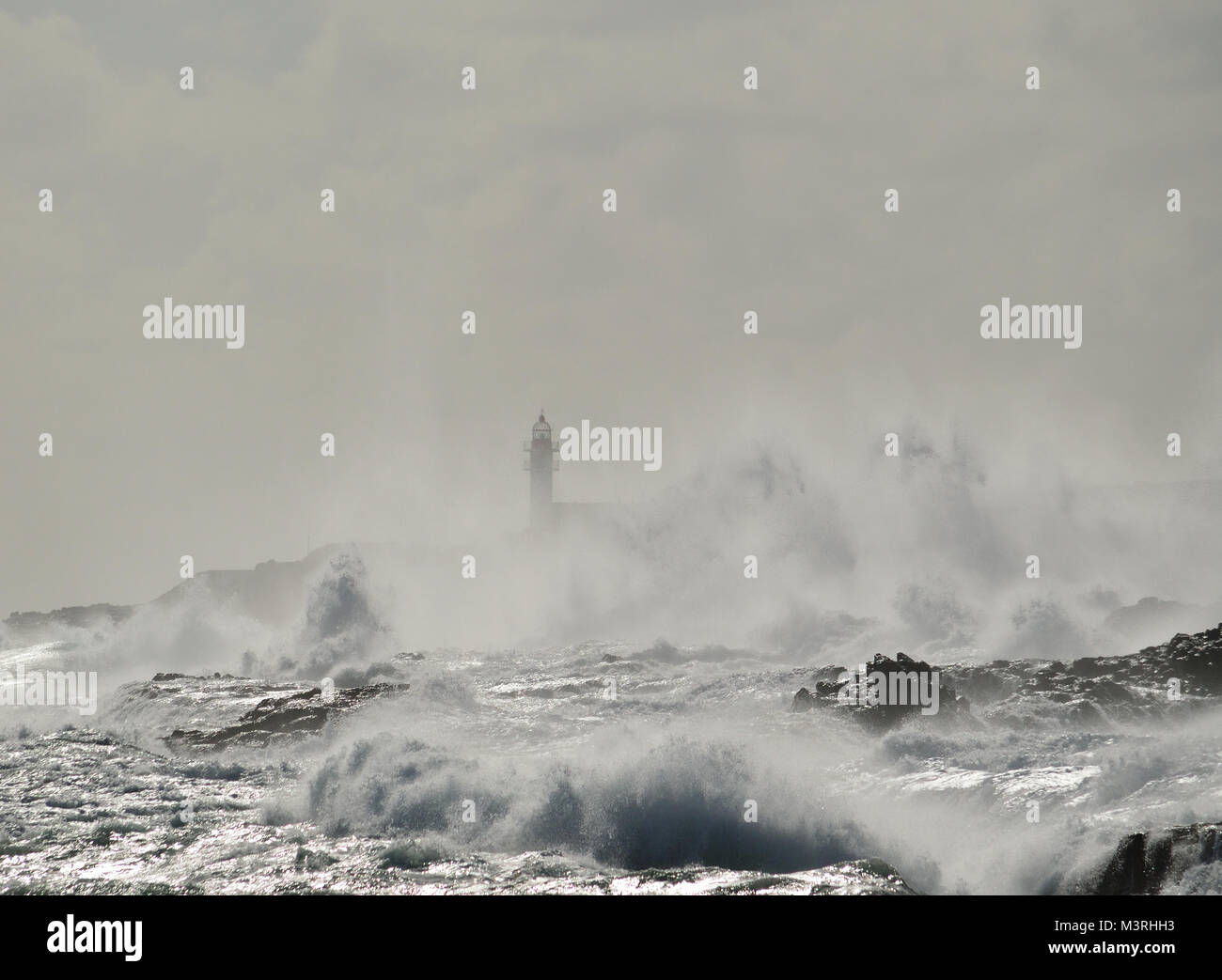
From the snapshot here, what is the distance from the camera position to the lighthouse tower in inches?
2226

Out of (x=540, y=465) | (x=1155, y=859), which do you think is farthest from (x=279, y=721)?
(x=540, y=465)

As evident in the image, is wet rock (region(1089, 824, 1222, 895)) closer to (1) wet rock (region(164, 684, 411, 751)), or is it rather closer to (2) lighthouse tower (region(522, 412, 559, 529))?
(1) wet rock (region(164, 684, 411, 751))

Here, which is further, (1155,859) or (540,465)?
(540,465)

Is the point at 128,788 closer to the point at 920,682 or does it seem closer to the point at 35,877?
the point at 35,877

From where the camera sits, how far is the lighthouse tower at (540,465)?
56.5 meters

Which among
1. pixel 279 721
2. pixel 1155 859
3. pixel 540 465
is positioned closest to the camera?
pixel 1155 859

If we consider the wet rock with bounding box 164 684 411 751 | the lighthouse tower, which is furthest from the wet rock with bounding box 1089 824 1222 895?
the lighthouse tower

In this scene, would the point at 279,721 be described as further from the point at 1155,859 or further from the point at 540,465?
the point at 540,465

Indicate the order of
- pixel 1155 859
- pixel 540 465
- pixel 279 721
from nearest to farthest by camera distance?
pixel 1155 859 → pixel 279 721 → pixel 540 465

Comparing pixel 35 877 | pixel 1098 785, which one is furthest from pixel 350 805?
pixel 1098 785

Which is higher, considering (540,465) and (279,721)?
(540,465)

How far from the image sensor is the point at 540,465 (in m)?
56.7
